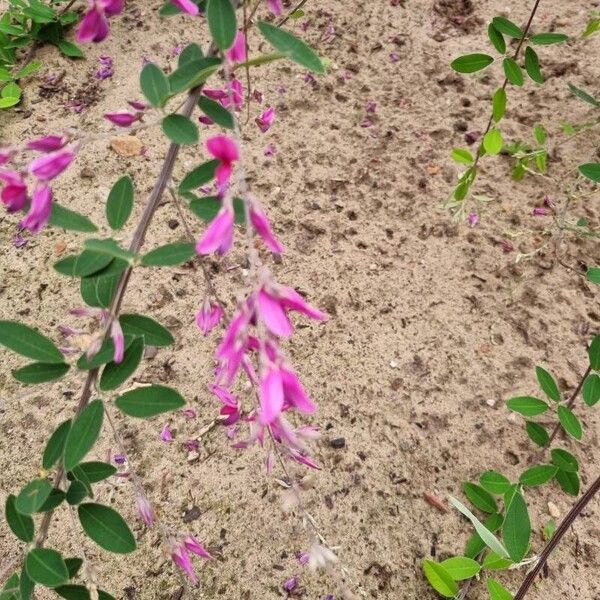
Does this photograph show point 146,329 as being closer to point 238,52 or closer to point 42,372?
point 42,372

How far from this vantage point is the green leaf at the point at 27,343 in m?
0.81

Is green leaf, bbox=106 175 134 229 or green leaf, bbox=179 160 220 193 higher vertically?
green leaf, bbox=179 160 220 193

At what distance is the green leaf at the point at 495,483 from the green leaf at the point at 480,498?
0.06 meters

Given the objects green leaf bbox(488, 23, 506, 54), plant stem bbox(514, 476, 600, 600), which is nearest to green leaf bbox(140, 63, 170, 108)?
plant stem bbox(514, 476, 600, 600)

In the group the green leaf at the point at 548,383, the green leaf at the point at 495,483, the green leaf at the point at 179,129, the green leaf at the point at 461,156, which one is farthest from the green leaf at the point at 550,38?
the green leaf at the point at 179,129

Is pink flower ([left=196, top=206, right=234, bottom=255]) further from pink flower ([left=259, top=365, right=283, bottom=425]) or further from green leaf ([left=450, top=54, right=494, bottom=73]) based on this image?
green leaf ([left=450, top=54, right=494, bottom=73])

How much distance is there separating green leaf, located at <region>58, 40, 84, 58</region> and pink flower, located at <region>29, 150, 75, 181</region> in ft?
5.96

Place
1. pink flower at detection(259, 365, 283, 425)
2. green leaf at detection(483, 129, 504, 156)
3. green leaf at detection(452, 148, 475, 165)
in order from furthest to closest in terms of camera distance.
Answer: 1. green leaf at detection(452, 148, 475, 165)
2. green leaf at detection(483, 129, 504, 156)
3. pink flower at detection(259, 365, 283, 425)

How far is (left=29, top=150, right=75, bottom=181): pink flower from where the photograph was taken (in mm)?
634

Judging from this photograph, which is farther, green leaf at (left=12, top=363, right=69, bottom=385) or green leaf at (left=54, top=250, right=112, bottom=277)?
green leaf at (left=12, top=363, right=69, bottom=385)

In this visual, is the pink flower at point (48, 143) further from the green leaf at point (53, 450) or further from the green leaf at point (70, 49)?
the green leaf at point (70, 49)

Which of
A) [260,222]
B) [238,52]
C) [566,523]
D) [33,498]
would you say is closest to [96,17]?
[238,52]

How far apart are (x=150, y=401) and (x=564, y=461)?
0.90 m

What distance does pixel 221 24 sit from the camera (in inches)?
26.5
